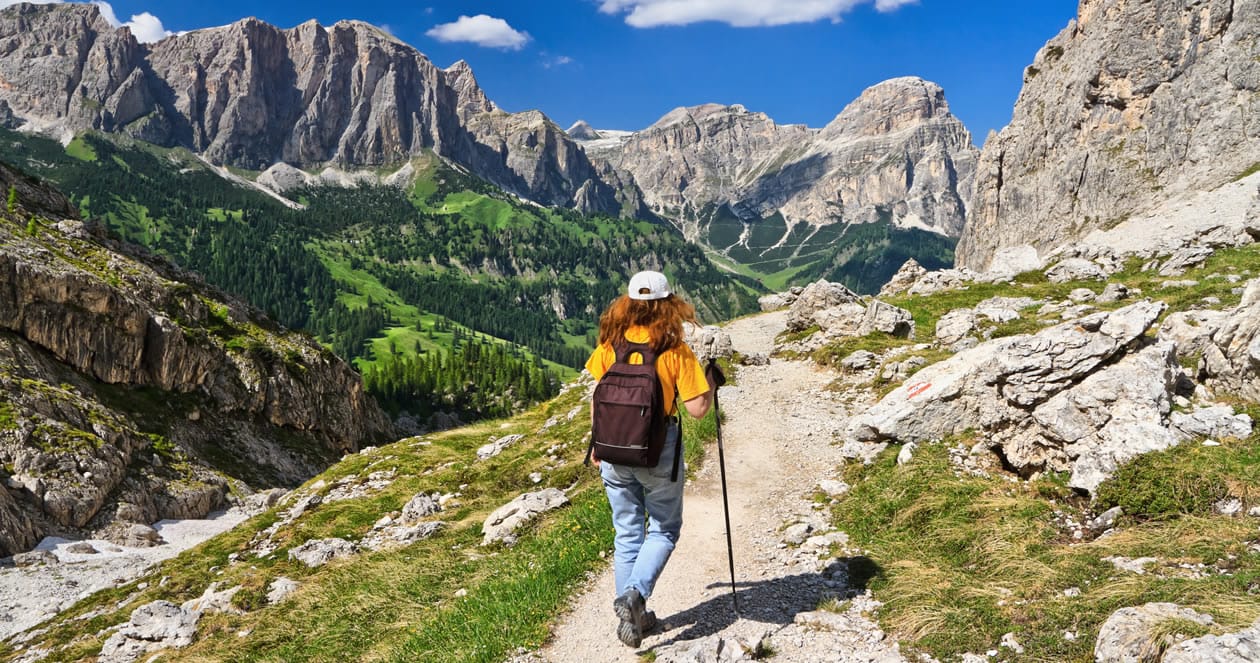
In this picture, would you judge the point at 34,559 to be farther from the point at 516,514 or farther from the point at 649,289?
the point at 649,289

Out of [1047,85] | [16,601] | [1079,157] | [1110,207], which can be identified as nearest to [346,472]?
[16,601]

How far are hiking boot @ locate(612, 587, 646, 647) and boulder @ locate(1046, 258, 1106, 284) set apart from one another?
180 ft

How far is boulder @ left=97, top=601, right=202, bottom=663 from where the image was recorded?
14617mm

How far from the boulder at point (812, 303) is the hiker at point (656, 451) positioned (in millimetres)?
37704

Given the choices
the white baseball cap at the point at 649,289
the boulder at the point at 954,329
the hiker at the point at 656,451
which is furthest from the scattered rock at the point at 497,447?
the white baseball cap at the point at 649,289

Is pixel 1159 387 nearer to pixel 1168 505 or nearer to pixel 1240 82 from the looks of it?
pixel 1168 505

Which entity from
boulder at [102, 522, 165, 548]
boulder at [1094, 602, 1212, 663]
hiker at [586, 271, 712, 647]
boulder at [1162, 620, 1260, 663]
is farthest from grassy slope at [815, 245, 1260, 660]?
boulder at [102, 522, 165, 548]

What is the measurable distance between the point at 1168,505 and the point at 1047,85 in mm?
120196

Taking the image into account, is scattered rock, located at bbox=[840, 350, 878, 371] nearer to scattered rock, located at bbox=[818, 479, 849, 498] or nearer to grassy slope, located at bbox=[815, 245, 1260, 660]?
grassy slope, located at bbox=[815, 245, 1260, 660]

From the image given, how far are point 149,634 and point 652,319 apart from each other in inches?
616

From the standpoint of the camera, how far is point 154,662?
13.3 metres

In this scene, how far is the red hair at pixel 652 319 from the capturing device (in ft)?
27.8

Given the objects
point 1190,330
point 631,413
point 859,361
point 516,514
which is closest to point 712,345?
point 859,361

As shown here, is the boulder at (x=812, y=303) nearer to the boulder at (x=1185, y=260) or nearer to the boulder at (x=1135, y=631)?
the boulder at (x=1185, y=260)
